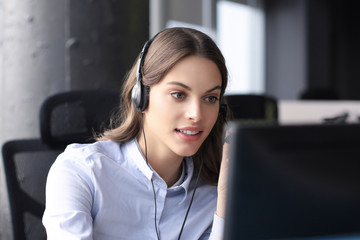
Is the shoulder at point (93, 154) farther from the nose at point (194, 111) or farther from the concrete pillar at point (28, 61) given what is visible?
the concrete pillar at point (28, 61)

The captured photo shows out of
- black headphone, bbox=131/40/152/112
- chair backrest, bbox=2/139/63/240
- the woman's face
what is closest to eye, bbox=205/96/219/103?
the woman's face

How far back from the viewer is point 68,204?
3.38 feet

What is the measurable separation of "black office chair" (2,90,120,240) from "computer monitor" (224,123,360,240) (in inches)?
37.2

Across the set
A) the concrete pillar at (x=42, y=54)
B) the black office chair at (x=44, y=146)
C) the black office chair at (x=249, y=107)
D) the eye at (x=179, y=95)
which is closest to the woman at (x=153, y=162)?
the eye at (x=179, y=95)

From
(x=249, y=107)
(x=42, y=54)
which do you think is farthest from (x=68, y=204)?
(x=249, y=107)

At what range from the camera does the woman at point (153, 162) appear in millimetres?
A: 1088

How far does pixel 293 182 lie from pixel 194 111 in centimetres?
62

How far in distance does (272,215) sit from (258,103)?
6.88 feet

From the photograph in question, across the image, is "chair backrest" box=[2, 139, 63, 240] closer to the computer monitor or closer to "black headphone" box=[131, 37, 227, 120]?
"black headphone" box=[131, 37, 227, 120]

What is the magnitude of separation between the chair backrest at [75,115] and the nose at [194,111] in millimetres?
346

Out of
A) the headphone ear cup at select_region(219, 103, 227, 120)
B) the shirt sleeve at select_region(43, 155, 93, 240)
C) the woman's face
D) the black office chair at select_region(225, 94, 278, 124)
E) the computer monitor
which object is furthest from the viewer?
the black office chair at select_region(225, 94, 278, 124)

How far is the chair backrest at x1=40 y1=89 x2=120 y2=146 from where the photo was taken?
1.38 m

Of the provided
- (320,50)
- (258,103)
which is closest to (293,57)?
(320,50)

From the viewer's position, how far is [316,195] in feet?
1.70
